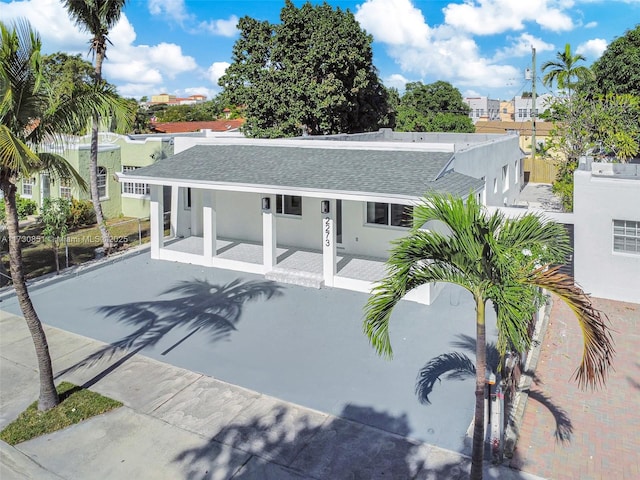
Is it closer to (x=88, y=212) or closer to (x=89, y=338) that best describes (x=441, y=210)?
(x=89, y=338)

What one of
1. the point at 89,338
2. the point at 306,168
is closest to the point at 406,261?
the point at 89,338

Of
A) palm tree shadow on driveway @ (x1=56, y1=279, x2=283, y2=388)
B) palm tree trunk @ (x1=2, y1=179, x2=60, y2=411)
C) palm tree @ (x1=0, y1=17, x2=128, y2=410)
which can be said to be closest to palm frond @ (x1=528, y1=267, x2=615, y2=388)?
palm tree @ (x1=0, y1=17, x2=128, y2=410)

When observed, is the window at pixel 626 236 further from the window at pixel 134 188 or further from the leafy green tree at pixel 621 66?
the window at pixel 134 188

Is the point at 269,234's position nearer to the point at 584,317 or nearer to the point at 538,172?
the point at 584,317

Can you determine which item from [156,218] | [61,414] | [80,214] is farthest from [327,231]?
[80,214]

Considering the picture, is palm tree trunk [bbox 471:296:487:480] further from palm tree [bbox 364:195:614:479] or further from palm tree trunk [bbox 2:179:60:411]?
palm tree trunk [bbox 2:179:60:411]

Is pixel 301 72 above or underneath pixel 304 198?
above
